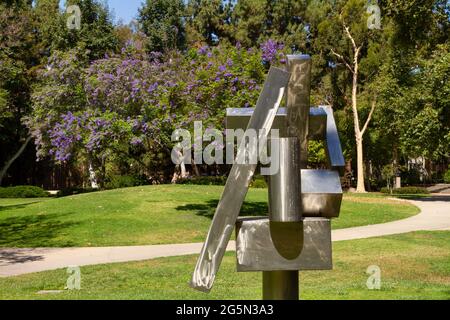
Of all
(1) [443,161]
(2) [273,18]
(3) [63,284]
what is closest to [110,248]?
(3) [63,284]

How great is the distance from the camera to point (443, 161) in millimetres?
50094

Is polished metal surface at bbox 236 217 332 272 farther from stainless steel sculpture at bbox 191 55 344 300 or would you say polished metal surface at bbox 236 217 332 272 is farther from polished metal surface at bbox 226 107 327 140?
polished metal surface at bbox 226 107 327 140

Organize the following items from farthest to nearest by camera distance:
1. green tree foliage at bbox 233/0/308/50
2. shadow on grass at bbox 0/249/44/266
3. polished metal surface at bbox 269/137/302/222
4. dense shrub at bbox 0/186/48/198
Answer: green tree foliage at bbox 233/0/308/50, dense shrub at bbox 0/186/48/198, shadow on grass at bbox 0/249/44/266, polished metal surface at bbox 269/137/302/222

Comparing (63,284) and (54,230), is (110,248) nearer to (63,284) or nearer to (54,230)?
(54,230)

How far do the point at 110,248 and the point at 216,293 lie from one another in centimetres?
637

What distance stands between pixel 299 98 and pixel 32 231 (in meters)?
14.6

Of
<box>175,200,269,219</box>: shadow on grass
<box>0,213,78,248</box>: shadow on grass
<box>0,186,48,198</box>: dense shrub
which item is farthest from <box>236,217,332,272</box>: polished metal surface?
<box>0,186,48,198</box>: dense shrub

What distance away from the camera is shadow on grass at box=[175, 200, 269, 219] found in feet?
61.6

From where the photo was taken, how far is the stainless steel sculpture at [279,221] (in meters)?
3.45

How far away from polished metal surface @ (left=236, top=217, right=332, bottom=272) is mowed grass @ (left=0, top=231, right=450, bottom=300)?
4.14 metres

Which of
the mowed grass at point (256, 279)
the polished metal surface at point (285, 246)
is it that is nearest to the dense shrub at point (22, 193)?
the mowed grass at point (256, 279)

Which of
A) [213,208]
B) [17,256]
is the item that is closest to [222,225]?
[17,256]

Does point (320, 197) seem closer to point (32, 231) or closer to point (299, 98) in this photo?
point (299, 98)

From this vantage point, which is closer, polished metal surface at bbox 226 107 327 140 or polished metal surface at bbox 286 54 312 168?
polished metal surface at bbox 286 54 312 168
